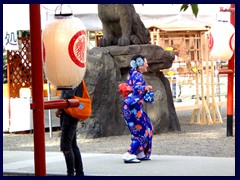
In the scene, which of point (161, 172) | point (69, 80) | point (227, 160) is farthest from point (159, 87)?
point (69, 80)

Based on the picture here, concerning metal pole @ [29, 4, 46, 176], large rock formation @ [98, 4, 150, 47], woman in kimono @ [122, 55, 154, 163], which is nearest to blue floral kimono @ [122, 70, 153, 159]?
woman in kimono @ [122, 55, 154, 163]

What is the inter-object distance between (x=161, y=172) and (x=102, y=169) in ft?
2.50

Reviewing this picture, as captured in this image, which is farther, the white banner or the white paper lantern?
the white banner

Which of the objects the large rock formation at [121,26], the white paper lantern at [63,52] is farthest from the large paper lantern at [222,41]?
the white paper lantern at [63,52]

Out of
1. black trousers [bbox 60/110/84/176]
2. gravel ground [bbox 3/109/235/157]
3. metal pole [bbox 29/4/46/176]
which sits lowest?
gravel ground [bbox 3/109/235/157]

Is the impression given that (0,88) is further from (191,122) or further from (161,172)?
(191,122)

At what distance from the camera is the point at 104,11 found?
1434cm

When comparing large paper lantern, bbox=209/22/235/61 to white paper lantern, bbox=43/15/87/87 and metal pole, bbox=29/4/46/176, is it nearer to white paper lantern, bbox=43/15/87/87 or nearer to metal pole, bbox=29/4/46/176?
white paper lantern, bbox=43/15/87/87

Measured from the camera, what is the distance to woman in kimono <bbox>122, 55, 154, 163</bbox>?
9.64 m

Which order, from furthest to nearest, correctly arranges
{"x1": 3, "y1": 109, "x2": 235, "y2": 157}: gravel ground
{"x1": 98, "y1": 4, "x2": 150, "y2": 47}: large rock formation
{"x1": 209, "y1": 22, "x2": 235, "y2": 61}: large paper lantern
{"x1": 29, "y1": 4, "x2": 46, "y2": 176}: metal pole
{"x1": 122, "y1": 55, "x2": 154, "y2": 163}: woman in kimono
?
1. {"x1": 98, "y1": 4, "x2": 150, "y2": 47}: large rock formation
2. {"x1": 209, "y1": 22, "x2": 235, "y2": 61}: large paper lantern
3. {"x1": 3, "y1": 109, "x2": 235, "y2": 157}: gravel ground
4. {"x1": 122, "y1": 55, "x2": 154, "y2": 163}: woman in kimono
5. {"x1": 29, "y1": 4, "x2": 46, "y2": 176}: metal pole

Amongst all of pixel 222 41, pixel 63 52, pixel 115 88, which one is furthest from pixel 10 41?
pixel 63 52

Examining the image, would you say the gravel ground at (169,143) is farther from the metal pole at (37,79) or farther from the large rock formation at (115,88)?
the metal pole at (37,79)

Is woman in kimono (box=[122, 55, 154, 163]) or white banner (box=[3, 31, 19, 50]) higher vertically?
white banner (box=[3, 31, 19, 50])

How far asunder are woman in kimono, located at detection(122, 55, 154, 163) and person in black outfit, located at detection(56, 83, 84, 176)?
4.88 feet
